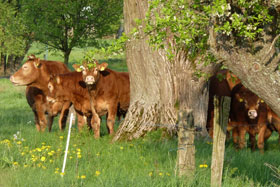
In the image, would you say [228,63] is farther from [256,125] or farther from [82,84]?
[82,84]

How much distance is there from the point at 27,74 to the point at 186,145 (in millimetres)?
7662

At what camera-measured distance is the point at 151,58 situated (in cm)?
1058

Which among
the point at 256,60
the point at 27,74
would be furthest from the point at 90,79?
the point at 256,60

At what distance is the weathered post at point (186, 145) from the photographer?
6.61 meters

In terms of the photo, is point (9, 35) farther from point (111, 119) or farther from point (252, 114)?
point (252, 114)

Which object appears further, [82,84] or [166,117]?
[82,84]

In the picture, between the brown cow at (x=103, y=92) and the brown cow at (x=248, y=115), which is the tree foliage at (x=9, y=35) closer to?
the brown cow at (x=103, y=92)

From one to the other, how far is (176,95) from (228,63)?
16.2 ft

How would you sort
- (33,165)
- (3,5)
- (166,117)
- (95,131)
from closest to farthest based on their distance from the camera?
(33,165) → (166,117) → (95,131) → (3,5)

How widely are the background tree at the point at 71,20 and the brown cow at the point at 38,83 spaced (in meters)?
5.23

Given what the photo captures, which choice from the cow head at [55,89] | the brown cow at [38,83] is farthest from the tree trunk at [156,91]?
the brown cow at [38,83]

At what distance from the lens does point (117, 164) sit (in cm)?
812

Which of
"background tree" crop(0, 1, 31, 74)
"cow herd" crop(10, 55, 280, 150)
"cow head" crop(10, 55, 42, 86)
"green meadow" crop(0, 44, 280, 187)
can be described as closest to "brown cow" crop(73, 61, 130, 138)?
"cow herd" crop(10, 55, 280, 150)

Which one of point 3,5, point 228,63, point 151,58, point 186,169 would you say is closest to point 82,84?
point 151,58
